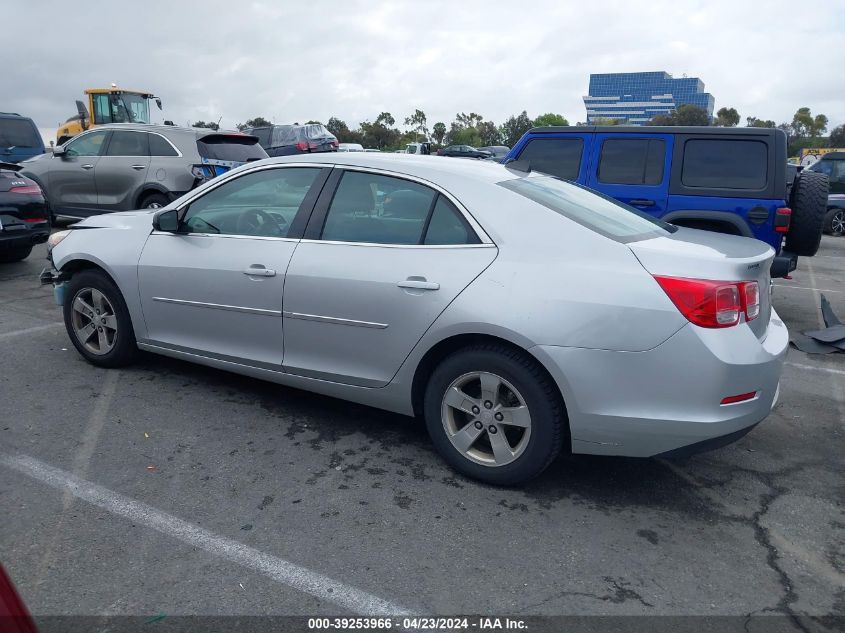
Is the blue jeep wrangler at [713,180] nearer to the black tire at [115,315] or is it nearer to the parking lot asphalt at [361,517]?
the parking lot asphalt at [361,517]

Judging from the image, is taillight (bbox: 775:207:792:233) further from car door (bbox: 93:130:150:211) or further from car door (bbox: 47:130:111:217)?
car door (bbox: 47:130:111:217)

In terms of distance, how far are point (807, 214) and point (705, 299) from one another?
184 inches

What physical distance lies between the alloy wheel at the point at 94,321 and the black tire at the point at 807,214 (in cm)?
627

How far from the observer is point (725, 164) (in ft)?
22.0

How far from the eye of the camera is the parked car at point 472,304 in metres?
3.02

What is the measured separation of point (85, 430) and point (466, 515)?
2.34 meters

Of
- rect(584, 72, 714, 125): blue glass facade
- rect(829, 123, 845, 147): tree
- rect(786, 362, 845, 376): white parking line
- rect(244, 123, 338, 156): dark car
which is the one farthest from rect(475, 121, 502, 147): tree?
rect(584, 72, 714, 125): blue glass facade

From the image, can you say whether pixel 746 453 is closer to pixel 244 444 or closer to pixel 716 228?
pixel 244 444

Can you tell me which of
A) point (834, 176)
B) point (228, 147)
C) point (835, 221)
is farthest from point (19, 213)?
point (834, 176)

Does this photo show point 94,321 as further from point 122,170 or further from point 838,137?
point 838,137

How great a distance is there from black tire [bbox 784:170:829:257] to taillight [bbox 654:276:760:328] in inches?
175

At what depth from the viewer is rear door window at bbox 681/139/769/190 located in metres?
6.56

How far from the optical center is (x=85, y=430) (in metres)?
3.99

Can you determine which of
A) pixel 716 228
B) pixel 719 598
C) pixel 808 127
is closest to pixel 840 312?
pixel 716 228
